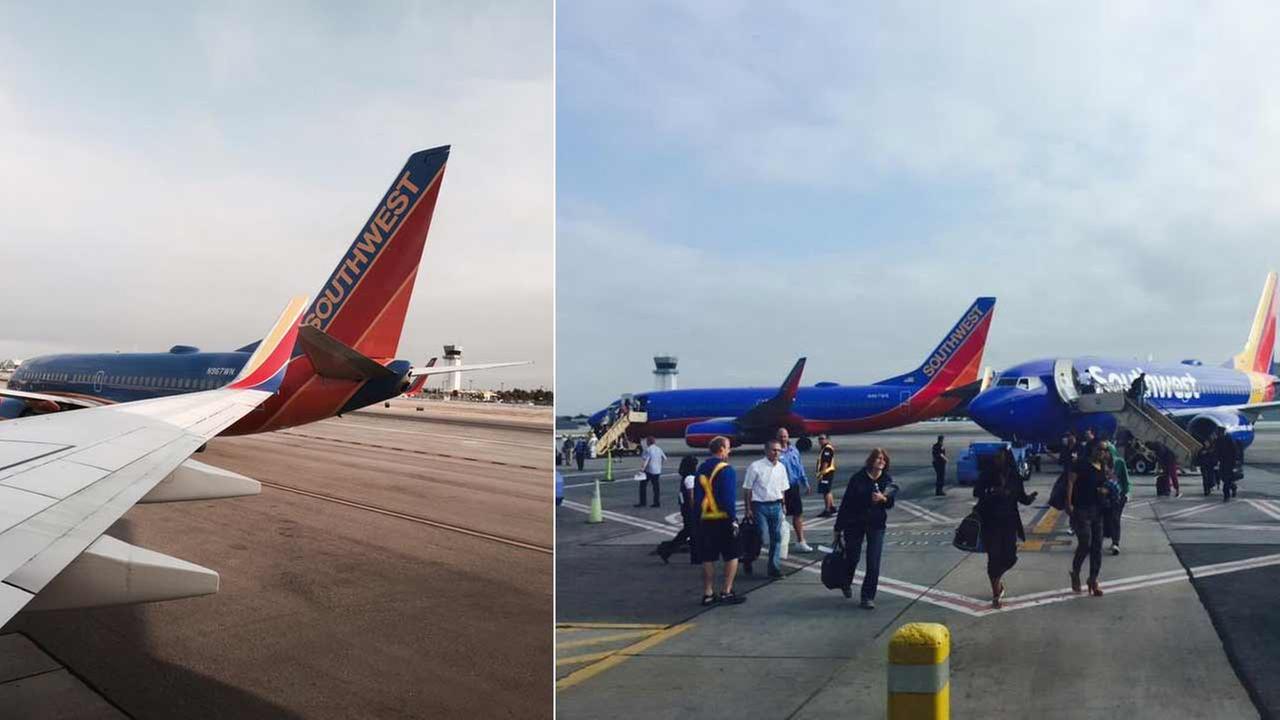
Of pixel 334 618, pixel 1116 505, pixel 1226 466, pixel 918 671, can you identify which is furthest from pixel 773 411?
pixel 918 671

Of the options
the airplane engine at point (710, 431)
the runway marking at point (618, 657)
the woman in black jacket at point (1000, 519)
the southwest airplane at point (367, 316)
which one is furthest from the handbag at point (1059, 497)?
the airplane engine at point (710, 431)

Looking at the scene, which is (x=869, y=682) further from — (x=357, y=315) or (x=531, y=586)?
(x=357, y=315)

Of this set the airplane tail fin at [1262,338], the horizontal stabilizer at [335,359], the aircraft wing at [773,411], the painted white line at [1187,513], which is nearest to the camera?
the airplane tail fin at [1262,338]

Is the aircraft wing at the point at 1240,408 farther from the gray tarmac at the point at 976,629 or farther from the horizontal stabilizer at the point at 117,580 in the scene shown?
the horizontal stabilizer at the point at 117,580

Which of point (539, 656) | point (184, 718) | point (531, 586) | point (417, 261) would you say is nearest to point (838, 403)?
point (417, 261)

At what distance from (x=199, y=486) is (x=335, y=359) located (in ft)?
34.1

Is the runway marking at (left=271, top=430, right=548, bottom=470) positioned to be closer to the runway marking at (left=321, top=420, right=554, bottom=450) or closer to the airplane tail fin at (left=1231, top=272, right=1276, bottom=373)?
the runway marking at (left=321, top=420, right=554, bottom=450)

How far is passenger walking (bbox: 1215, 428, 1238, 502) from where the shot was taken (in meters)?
9.26

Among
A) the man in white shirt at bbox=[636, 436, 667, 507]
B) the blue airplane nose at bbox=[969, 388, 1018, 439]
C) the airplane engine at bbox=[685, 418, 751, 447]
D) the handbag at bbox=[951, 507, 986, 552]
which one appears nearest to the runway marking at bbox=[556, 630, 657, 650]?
the handbag at bbox=[951, 507, 986, 552]

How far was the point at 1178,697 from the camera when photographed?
185 inches

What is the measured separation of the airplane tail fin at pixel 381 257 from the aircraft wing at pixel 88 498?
9674 mm

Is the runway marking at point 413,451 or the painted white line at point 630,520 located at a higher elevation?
the runway marking at point 413,451

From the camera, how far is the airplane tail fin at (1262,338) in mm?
7039

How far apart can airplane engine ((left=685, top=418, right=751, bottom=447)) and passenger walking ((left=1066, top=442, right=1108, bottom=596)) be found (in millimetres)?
17081
